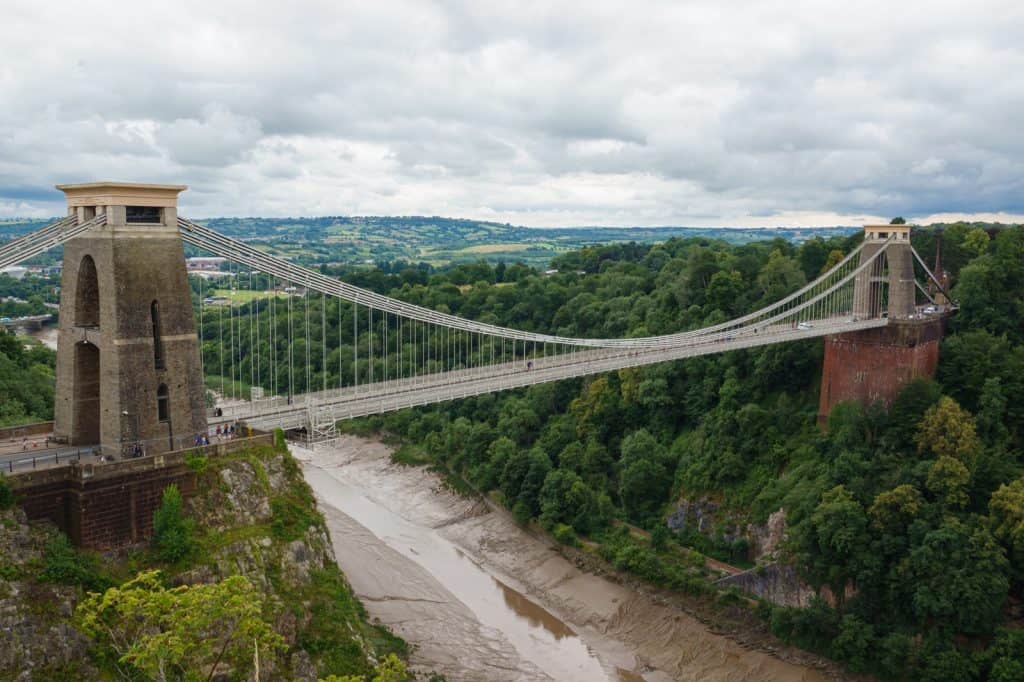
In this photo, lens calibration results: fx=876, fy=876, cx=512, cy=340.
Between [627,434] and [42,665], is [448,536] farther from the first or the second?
[42,665]

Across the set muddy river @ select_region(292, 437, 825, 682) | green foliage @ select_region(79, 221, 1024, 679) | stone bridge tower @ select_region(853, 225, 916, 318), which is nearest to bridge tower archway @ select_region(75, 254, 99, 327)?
green foliage @ select_region(79, 221, 1024, 679)

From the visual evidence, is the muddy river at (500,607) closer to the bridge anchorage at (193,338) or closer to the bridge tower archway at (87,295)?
the bridge anchorage at (193,338)

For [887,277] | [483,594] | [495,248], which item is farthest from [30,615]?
[495,248]

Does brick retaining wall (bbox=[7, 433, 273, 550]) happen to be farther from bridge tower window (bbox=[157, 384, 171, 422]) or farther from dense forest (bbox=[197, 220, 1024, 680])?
dense forest (bbox=[197, 220, 1024, 680])

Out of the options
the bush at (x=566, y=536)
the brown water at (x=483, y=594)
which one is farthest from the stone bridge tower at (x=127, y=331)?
the bush at (x=566, y=536)

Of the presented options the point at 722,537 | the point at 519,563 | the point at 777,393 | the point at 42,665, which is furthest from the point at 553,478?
the point at 42,665

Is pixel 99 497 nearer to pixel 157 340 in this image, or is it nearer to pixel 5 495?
pixel 5 495
